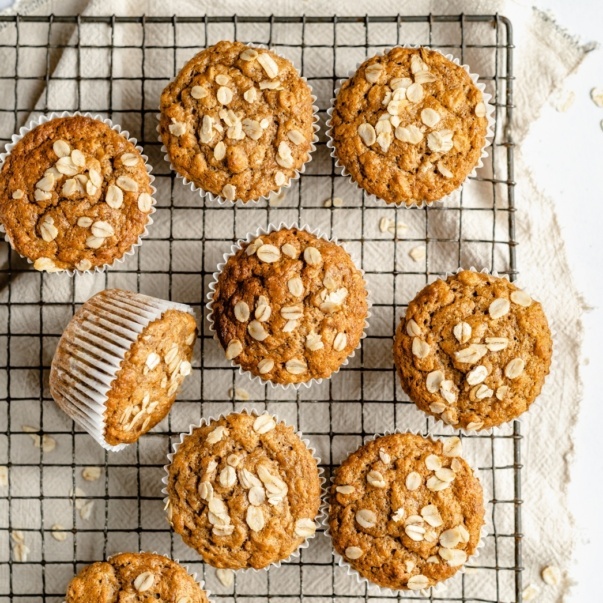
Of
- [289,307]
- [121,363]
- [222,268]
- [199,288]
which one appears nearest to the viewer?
[121,363]

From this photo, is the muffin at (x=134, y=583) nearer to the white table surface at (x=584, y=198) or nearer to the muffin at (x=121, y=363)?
the muffin at (x=121, y=363)

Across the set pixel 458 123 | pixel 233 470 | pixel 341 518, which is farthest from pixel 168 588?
pixel 458 123

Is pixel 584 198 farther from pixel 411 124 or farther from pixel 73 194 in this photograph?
pixel 73 194

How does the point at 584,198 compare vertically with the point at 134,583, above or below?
above

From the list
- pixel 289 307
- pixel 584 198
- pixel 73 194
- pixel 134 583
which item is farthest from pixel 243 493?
pixel 584 198

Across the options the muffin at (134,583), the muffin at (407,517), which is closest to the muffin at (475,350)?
the muffin at (407,517)

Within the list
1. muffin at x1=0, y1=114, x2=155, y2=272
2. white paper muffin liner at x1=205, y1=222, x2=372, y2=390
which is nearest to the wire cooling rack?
white paper muffin liner at x1=205, y1=222, x2=372, y2=390
